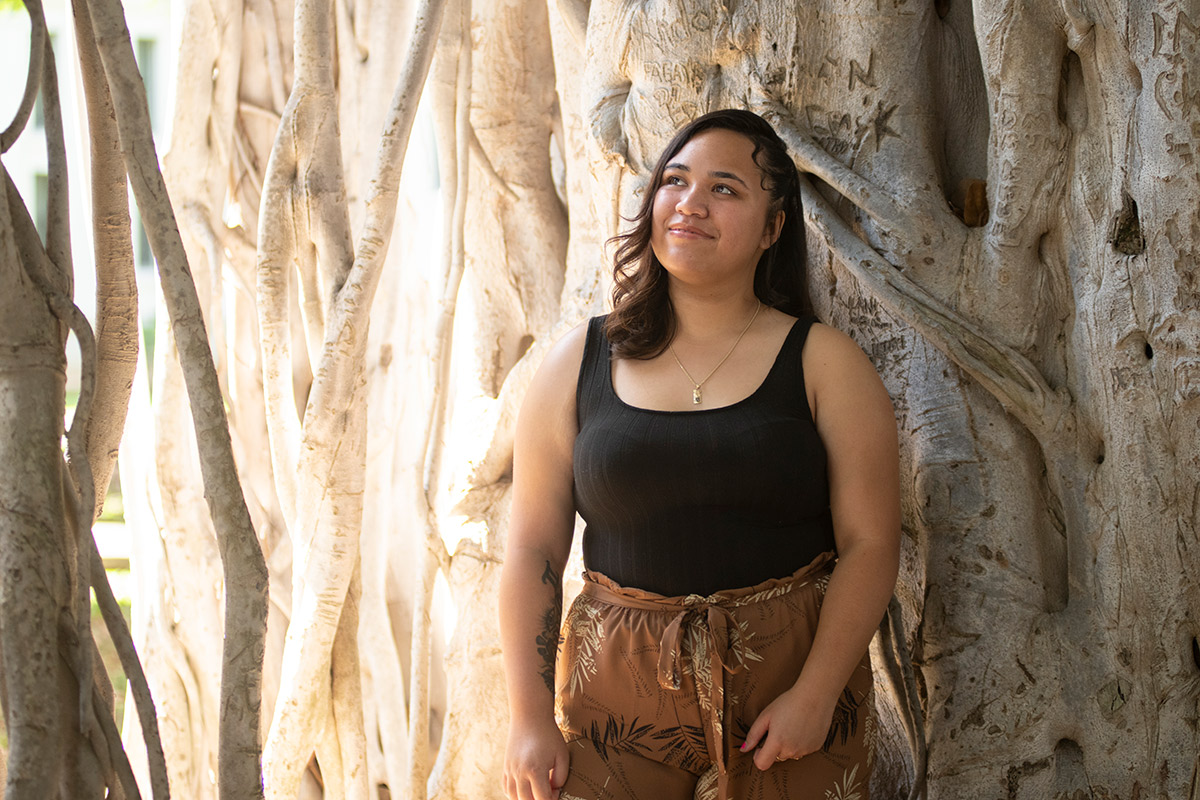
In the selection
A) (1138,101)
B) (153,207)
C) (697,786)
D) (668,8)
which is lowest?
(697,786)

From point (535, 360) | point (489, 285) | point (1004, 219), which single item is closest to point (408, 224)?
point (489, 285)

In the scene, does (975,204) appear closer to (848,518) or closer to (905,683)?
(848,518)

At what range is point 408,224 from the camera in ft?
12.1

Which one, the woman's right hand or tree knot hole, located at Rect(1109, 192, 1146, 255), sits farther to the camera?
tree knot hole, located at Rect(1109, 192, 1146, 255)

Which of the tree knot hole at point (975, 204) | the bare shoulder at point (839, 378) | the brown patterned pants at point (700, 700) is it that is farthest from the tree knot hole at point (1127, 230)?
the brown patterned pants at point (700, 700)

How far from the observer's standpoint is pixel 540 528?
1.52m

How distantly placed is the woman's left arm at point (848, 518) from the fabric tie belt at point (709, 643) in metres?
0.05

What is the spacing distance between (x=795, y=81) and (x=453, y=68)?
3.91 feet

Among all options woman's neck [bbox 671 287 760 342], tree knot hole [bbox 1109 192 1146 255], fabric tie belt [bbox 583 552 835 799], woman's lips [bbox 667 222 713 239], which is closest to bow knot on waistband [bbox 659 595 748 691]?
fabric tie belt [bbox 583 552 835 799]

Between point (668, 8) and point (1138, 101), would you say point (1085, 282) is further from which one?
point (668, 8)

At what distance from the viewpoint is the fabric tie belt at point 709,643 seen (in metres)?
1.34


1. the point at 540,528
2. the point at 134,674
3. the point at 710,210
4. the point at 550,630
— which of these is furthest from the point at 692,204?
the point at 134,674

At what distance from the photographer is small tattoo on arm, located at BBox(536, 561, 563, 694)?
1.47 meters

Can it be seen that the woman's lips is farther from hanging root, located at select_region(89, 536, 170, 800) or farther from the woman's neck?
hanging root, located at select_region(89, 536, 170, 800)
